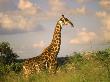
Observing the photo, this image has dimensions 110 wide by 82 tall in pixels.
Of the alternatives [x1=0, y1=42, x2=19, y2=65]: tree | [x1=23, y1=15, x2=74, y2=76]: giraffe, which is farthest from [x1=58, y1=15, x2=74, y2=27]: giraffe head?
[x1=0, y1=42, x2=19, y2=65]: tree

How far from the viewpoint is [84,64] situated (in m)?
14.9

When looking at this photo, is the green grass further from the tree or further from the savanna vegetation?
the tree

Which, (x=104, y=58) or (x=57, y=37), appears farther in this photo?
(x=57, y=37)

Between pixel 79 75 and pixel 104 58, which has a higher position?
pixel 104 58

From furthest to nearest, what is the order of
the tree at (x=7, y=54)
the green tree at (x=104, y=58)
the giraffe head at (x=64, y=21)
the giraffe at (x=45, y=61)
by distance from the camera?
1. the tree at (x=7, y=54)
2. the giraffe head at (x=64, y=21)
3. the giraffe at (x=45, y=61)
4. the green tree at (x=104, y=58)

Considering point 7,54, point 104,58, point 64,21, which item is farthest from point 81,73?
point 7,54

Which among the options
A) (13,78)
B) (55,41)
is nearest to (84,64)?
(13,78)

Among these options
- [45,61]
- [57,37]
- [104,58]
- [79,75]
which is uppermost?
[57,37]

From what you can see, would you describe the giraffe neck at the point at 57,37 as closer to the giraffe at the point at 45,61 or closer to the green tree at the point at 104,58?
the giraffe at the point at 45,61

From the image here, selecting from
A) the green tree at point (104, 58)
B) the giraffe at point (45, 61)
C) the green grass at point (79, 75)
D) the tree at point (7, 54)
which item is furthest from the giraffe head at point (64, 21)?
the tree at point (7, 54)

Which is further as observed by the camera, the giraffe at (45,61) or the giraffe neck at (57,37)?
the giraffe neck at (57,37)

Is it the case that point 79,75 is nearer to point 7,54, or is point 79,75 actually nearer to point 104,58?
point 104,58

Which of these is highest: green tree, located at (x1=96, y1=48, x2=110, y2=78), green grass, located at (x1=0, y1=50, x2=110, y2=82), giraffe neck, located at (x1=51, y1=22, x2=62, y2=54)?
giraffe neck, located at (x1=51, y1=22, x2=62, y2=54)

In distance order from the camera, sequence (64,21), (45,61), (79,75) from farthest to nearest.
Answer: (64,21), (45,61), (79,75)
